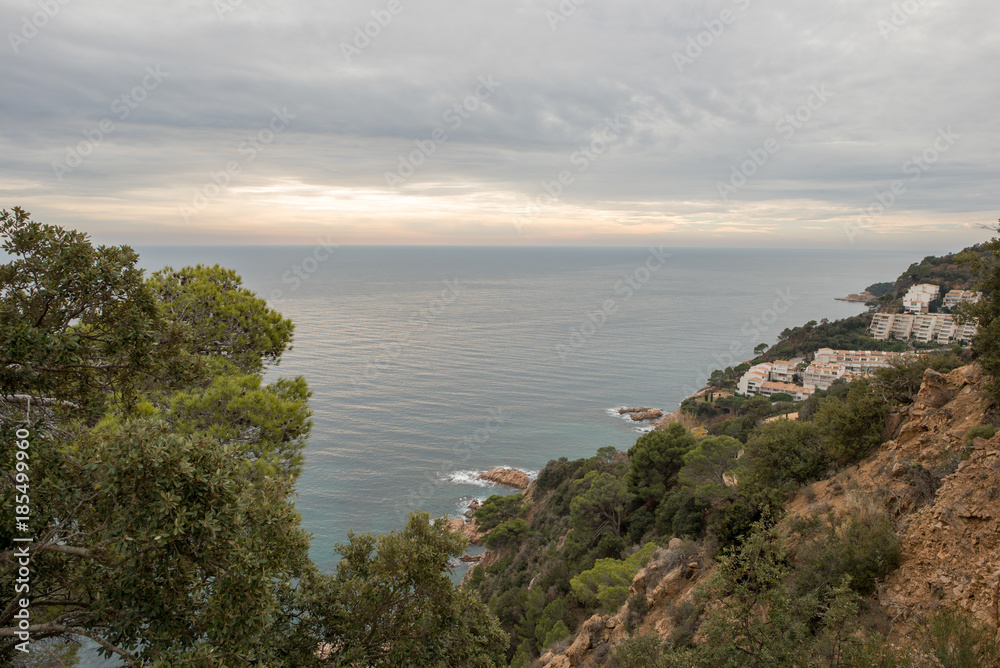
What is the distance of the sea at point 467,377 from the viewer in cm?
4203

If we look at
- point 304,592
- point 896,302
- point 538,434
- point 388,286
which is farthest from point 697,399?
point 388,286

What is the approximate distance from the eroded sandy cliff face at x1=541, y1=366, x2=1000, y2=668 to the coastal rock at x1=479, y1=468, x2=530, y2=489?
28.9m

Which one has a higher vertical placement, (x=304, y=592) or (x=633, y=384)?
(x=304, y=592)

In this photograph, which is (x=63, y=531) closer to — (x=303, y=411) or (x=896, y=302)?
(x=303, y=411)

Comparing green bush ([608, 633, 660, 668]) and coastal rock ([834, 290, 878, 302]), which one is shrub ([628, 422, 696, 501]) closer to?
green bush ([608, 633, 660, 668])

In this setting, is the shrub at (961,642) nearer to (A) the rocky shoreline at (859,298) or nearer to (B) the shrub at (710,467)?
(B) the shrub at (710,467)

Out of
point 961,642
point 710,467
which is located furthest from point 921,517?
A: point 710,467

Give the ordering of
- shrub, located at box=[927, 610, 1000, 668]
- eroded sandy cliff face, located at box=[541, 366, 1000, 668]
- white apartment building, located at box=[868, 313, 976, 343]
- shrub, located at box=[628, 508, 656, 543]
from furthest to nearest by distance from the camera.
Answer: white apartment building, located at box=[868, 313, 976, 343], shrub, located at box=[628, 508, 656, 543], eroded sandy cliff face, located at box=[541, 366, 1000, 668], shrub, located at box=[927, 610, 1000, 668]

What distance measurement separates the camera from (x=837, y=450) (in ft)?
49.0

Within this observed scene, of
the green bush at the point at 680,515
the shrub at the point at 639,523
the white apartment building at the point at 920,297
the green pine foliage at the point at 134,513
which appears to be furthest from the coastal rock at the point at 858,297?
the green pine foliage at the point at 134,513

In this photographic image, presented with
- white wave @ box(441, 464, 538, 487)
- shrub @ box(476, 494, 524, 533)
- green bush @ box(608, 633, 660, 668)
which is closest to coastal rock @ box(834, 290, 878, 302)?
white wave @ box(441, 464, 538, 487)

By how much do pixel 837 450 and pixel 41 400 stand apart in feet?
58.7

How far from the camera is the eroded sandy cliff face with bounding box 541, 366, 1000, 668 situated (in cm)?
818

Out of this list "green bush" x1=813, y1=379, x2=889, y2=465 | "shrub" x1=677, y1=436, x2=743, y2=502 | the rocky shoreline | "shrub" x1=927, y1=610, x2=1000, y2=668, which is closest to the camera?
"shrub" x1=927, y1=610, x2=1000, y2=668
